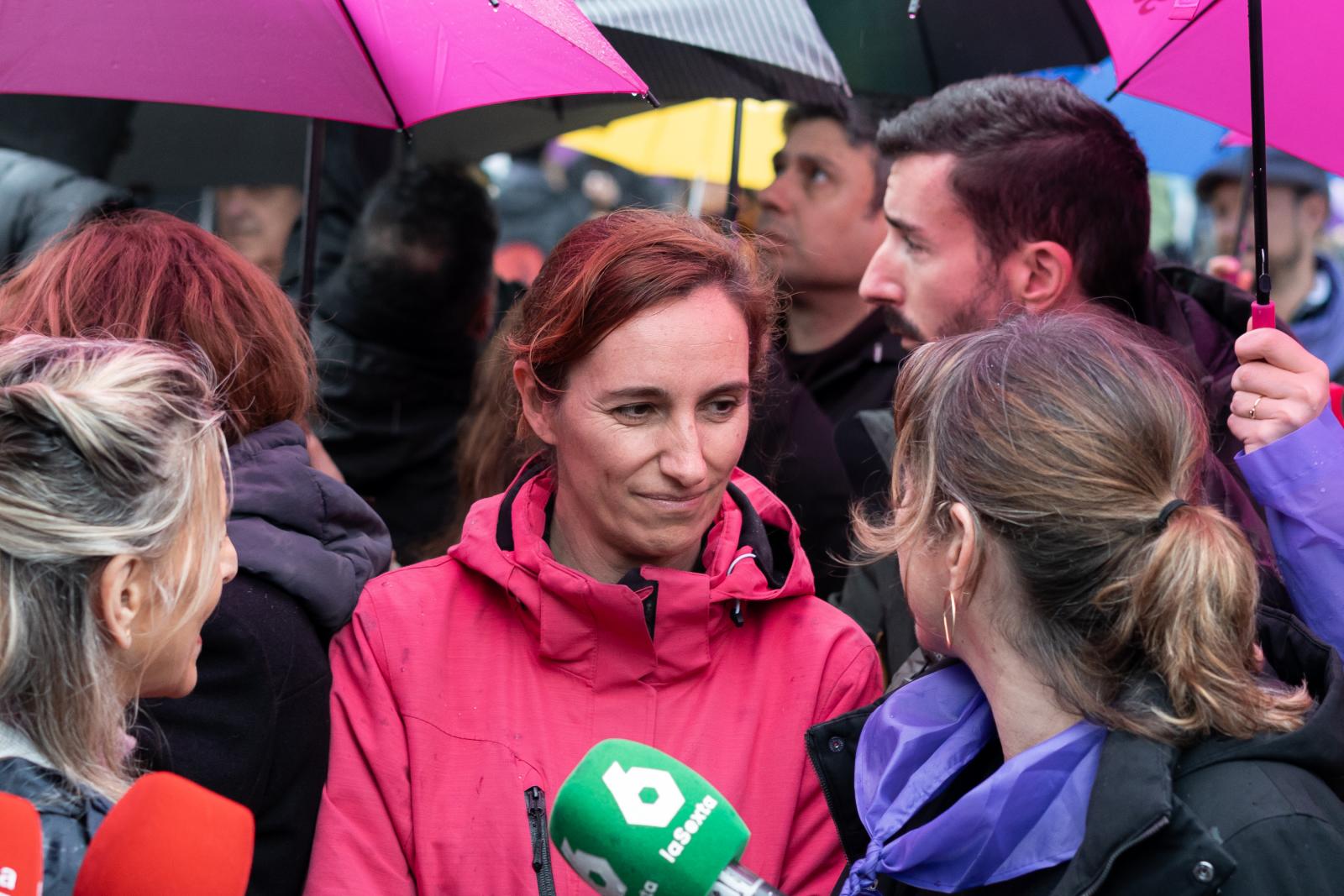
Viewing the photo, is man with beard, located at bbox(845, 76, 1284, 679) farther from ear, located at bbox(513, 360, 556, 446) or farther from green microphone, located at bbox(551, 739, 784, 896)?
green microphone, located at bbox(551, 739, 784, 896)

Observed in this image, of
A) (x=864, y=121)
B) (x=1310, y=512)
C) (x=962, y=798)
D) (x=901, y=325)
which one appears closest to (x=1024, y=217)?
(x=901, y=325)

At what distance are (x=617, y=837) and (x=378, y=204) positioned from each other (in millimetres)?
3459

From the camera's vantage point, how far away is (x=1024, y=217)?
343cm

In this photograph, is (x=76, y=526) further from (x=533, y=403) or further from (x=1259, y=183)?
(x=1259, y=183)

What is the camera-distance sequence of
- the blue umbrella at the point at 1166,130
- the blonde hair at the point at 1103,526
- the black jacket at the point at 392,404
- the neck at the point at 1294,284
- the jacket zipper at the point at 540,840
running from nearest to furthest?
the blonde hair at the point at 1103,526
the jacket zipper at the point at 540,840
the black jacket at the point at 392,404
the blue umbrella at the point at 1166,130
the neck at the point at 1294,284

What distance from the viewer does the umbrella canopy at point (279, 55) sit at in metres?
2.71

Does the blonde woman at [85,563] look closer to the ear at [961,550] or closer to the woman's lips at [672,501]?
the woman's lips at [672,501]

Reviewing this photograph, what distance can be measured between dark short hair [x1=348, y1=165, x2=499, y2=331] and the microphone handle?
3198 mm

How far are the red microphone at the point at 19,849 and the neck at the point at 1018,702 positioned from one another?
134cm

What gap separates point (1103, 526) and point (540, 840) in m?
1.03

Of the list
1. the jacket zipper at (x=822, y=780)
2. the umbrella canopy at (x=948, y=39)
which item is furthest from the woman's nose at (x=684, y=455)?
the umbrella canopy at (x=948, y=39)


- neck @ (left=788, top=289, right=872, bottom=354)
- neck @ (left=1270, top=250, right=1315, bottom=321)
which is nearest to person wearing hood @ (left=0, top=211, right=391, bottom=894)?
neck @ (left=788, top=289, right=872, bottom=354)

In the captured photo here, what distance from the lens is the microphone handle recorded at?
174 centimetres

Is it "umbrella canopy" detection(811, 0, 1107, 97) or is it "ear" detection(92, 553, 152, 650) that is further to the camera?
"umbrella canopy" detection(811, 0, 1107, 97)
